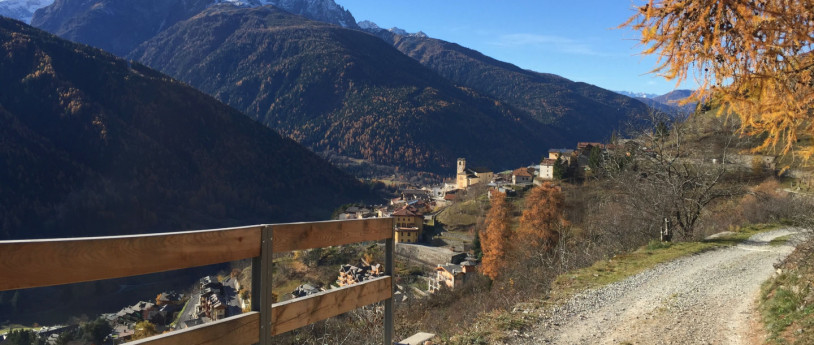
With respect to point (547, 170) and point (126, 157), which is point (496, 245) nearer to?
point (547, 170)

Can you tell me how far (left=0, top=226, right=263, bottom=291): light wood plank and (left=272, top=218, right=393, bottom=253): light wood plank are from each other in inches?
6.7

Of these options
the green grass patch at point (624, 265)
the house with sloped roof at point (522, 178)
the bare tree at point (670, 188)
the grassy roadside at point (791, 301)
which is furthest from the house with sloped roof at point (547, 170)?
the grassy roadside at point (791, 301)

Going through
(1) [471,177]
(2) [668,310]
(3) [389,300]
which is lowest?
(1) [471,177]

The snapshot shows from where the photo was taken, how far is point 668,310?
651cm

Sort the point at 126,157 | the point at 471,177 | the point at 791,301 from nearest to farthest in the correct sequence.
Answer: the point at 791,301
the point at 471,177
the point at 126,157

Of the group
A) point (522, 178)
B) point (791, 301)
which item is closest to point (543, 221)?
point (791, 301)

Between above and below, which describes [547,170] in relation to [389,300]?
below

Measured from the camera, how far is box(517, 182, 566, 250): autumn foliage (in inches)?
1089

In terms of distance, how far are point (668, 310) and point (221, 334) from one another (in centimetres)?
627

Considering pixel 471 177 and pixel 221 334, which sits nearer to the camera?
pixel 221 334

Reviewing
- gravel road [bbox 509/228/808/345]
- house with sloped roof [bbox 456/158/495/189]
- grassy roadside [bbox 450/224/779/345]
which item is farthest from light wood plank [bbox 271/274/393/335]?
house with sloped roof [bbox 456/158/495/189]

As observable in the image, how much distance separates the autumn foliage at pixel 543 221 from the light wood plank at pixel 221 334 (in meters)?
25.1

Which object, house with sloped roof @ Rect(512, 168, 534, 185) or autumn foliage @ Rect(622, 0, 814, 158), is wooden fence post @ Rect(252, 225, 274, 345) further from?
house with sloped roof @ Rect(512, 168, 534, 185)

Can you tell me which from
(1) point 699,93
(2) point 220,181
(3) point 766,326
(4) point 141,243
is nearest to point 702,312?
(3) point 766,326
